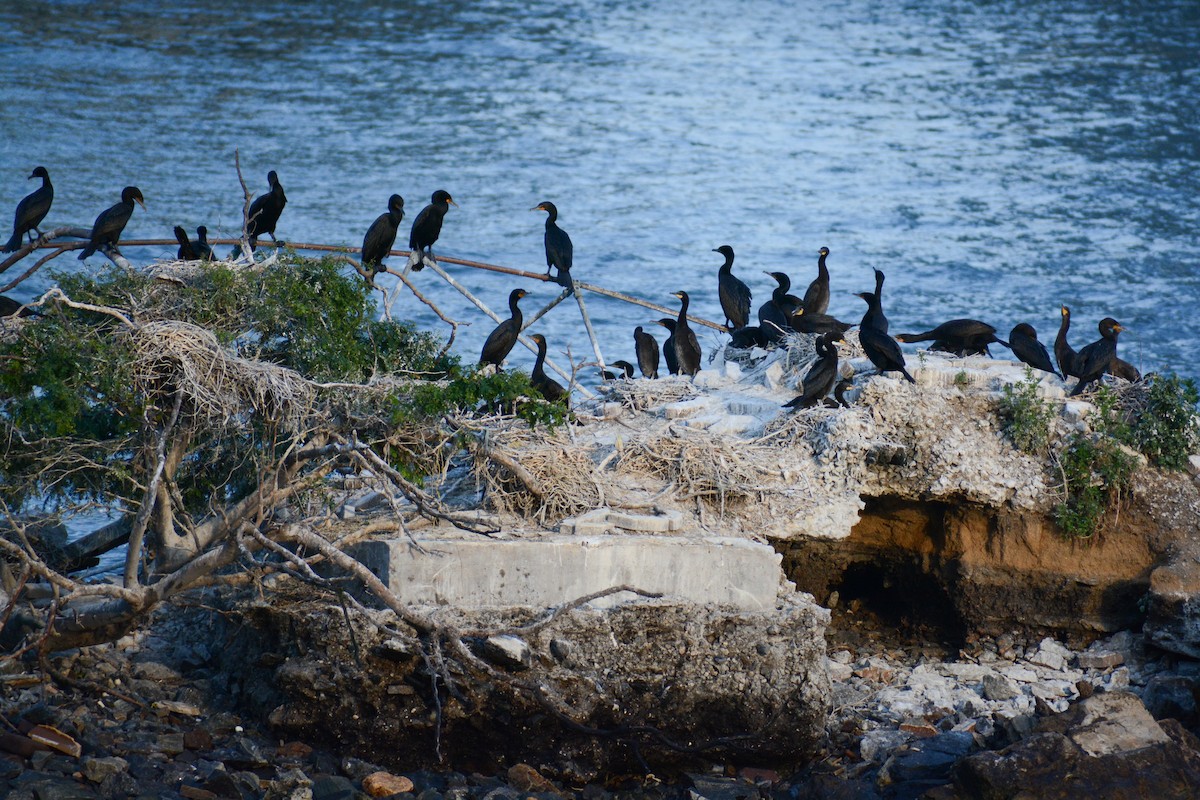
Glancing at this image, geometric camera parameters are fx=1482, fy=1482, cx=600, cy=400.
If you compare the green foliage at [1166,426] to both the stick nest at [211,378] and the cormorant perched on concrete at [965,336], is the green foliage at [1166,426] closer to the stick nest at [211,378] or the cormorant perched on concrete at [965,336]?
the cormorant perched on concrete at [965,336]

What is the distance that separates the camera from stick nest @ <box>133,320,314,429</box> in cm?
817

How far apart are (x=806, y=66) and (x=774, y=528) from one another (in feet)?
95.0

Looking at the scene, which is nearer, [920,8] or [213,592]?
[213,592]

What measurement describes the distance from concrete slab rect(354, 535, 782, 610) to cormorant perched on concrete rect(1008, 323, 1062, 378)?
11.0 feet

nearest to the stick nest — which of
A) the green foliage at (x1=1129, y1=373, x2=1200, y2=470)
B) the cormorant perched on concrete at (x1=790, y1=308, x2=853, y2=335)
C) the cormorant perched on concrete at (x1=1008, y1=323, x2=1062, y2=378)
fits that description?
the cormorant perched on concrete at (x1=790, y1=308, x2=853, y2=335)

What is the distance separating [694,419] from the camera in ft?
35.1

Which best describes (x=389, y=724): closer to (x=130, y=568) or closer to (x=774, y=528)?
(x=130, y=568)

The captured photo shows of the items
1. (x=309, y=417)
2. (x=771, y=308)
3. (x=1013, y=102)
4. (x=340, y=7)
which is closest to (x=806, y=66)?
(x=1013, y=102)

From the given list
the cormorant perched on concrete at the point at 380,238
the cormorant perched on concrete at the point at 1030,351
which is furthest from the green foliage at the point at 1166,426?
the cormorant perched on concrete at the point at 380,238

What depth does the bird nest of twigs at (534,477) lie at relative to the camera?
9.25 m

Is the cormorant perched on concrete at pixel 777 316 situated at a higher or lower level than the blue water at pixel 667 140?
higher

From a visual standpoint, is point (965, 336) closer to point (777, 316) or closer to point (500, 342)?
point (777, 316)

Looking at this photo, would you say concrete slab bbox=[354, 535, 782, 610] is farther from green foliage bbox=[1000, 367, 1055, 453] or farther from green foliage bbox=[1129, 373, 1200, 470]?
green foliage bbox=[1129, 373, 1200, 470]

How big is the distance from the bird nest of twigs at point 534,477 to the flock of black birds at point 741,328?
0.48 meters
